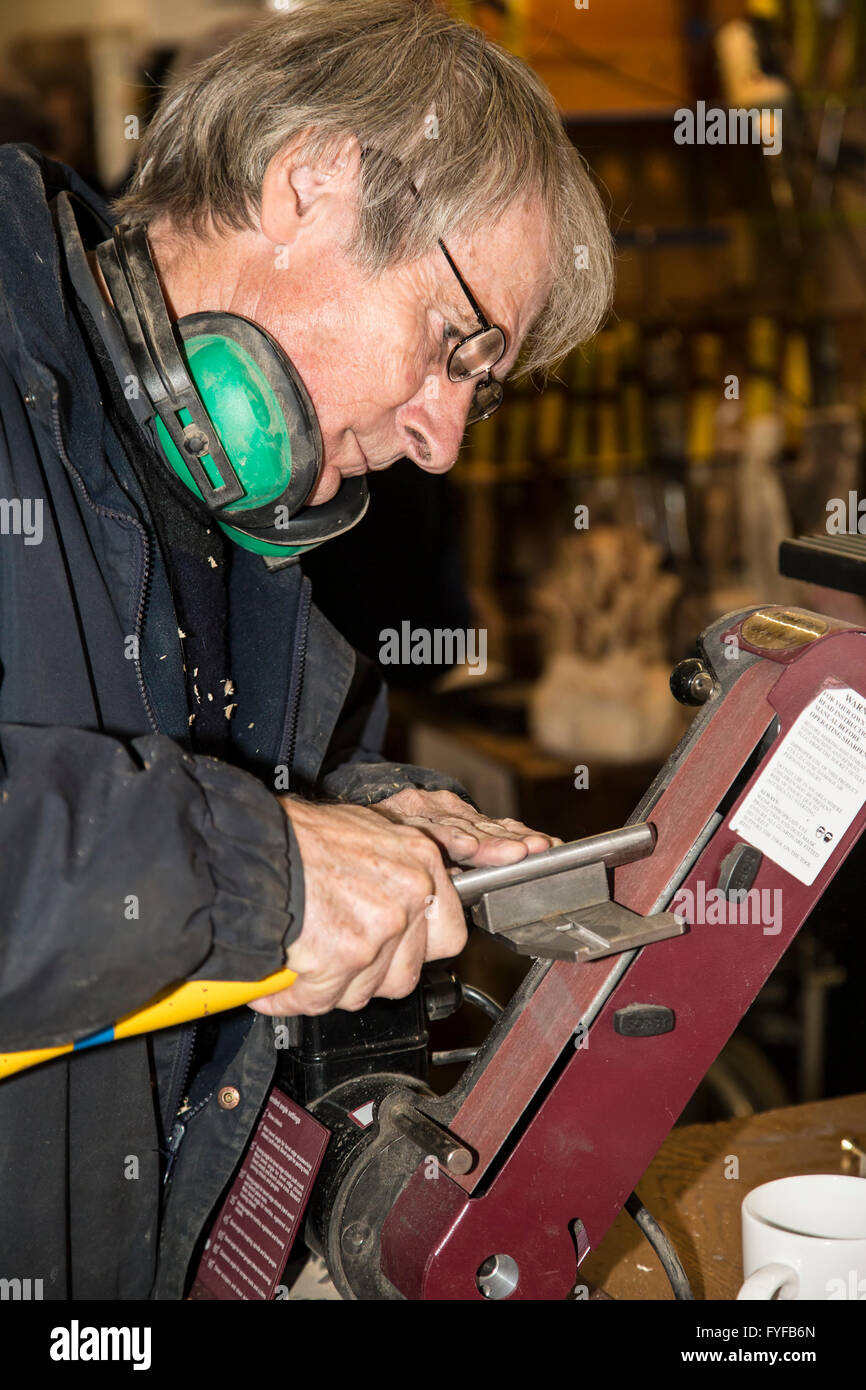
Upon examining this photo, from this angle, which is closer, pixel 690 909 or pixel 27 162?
pixel 690 909

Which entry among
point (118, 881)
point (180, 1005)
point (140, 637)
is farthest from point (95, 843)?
point (140, 637)

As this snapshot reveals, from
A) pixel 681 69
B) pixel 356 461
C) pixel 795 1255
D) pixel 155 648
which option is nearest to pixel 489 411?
pixel 356 461

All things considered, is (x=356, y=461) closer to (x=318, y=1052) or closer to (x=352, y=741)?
(x=352, y=741)

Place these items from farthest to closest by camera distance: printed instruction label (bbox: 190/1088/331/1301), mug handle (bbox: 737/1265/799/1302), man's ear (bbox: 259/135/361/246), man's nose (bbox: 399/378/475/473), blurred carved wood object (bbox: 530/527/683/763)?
1. blurred carved wood object (bbox: 530/527/683/763)
2. man's nose (bbox: 399/378/475/473)
3. man's ear (bbox: 259/135/361/246)
4. printed instruction label (bbox: 190/1088/331/1301)
5. mug handle (bbox: 737/1265/799/1302)

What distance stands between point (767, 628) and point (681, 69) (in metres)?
2.39

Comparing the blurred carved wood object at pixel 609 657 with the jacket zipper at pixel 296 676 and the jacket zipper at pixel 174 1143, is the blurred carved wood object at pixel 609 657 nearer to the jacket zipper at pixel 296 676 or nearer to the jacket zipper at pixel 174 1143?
the jacket zipper at pixel 296 676

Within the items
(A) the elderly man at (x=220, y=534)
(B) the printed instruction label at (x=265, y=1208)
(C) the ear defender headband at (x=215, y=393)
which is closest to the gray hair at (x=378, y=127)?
(A) the elderly man at (x=220, y=534)

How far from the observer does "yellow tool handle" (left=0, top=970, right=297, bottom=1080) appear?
2.64 feet

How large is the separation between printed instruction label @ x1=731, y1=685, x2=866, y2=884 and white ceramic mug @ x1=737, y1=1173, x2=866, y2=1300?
0.76 feet

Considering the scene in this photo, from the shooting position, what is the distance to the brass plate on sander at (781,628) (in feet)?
3.03

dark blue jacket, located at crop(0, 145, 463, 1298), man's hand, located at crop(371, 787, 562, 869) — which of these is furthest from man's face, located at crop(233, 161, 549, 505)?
man's hand, located at crop(371, 787, 562, 869)

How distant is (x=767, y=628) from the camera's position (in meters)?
0.95

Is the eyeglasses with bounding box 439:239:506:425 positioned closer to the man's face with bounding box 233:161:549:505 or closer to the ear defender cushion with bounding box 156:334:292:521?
the man's face with bounding box 233:161:549:505

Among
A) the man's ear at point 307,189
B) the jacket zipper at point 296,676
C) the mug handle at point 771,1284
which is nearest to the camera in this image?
the mug handle at point 771,1284
